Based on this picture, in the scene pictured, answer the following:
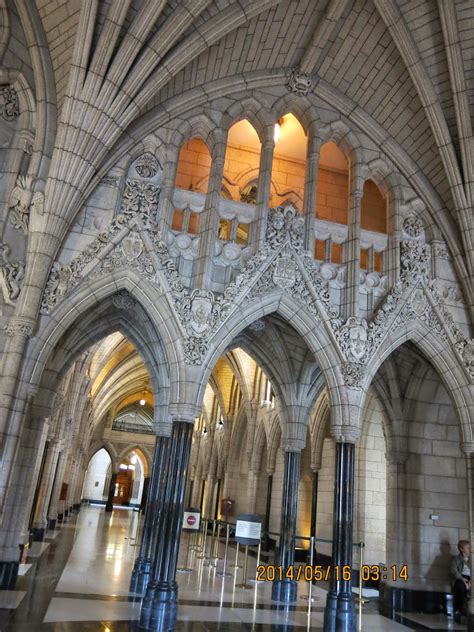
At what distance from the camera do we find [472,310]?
35.6ft

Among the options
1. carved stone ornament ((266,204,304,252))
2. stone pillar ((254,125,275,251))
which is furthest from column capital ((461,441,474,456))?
stone pillar ((254,125,275,251))

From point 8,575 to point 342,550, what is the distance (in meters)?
5.60

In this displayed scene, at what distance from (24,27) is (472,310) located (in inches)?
374

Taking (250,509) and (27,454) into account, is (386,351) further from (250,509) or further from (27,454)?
(250,509)

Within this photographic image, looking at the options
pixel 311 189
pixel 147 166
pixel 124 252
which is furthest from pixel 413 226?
pixel 124 252

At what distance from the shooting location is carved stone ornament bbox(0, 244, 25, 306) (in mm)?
8422

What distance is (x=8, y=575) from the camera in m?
9.05

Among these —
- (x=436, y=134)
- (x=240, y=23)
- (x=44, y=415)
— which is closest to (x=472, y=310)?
(x=436, y=134)

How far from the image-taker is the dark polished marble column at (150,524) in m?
9.94

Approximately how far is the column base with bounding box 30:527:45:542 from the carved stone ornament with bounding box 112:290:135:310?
8750mm

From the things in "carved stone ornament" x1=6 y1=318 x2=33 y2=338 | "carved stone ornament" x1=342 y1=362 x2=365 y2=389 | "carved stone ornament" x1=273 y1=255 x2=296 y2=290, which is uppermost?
"carved stone ornament" x1=273 y1=255 x2=296 y2=290

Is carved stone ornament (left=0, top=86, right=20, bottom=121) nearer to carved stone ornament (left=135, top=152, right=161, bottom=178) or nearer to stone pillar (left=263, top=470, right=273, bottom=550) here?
carved stone ornament (left=135, top=152, right=161, bottom=178)

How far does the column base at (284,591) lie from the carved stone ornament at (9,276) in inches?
289

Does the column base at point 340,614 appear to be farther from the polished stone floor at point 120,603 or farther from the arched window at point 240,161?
the arched window at point 240,161
